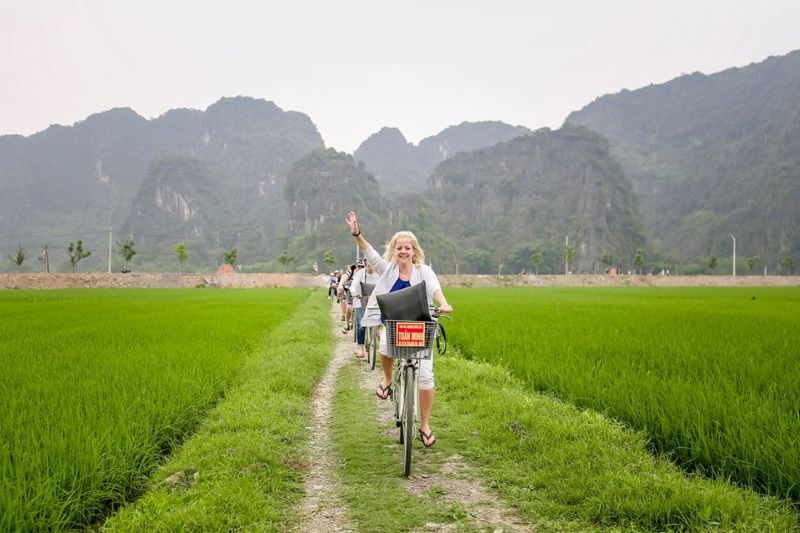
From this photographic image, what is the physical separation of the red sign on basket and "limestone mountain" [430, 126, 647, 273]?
131 metres

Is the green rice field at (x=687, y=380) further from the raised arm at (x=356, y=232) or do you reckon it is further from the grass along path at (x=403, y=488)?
the raised arm at (x=356, y=232)

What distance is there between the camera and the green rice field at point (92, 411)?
316 cm

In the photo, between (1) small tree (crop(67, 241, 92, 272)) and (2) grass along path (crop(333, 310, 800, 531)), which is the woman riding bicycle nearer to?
(2) grass along path (crop(333, 310, 800, 531))

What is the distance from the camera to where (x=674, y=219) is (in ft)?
604

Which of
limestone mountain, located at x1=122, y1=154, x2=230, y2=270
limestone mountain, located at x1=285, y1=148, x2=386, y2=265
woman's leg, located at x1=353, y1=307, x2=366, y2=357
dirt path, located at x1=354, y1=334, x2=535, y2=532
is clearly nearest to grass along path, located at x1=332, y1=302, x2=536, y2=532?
dirt path, located at x1=354, y1=334, x2=535, y2=532

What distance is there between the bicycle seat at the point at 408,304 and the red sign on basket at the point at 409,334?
119 millimetres

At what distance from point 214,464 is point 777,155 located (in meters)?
195

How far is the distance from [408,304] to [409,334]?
0.24 m

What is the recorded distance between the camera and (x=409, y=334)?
13.6 ft

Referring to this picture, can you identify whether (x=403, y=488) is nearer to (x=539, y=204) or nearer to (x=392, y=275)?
(x=392, y=275)

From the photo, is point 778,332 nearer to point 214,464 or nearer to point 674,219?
point 214,464

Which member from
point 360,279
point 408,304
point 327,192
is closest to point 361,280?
point 360,279

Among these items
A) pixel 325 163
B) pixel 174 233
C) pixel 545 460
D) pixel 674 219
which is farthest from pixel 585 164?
pixel 545 460

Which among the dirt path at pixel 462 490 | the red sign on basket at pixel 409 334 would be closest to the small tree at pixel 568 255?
the dirt path at pixel 462 490
